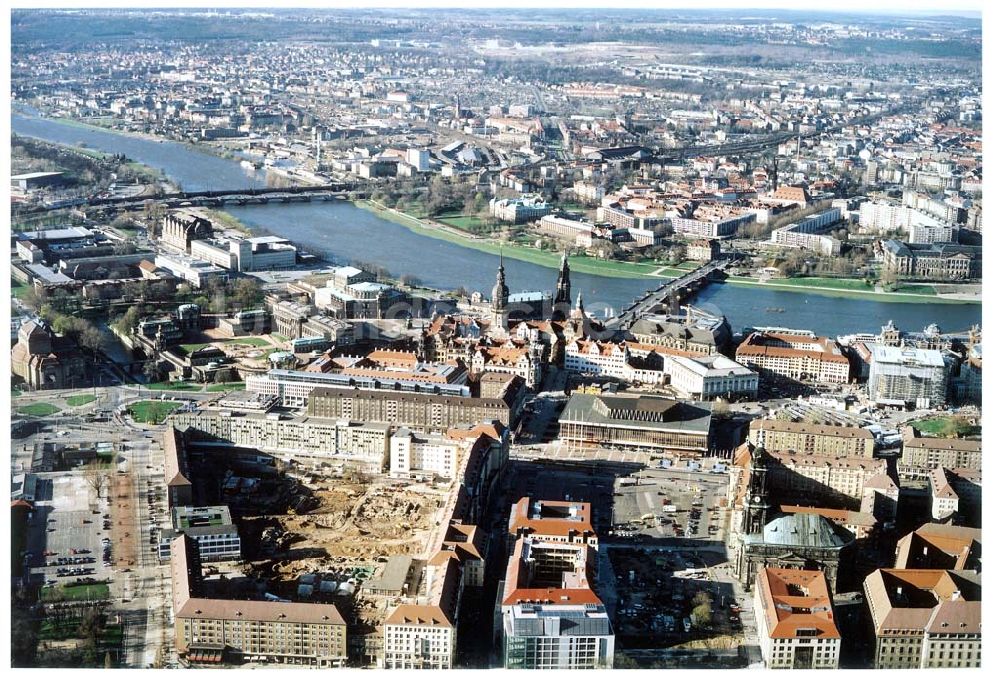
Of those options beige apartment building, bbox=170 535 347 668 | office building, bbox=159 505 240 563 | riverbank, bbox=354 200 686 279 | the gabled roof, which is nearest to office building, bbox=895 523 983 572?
the gabled roof

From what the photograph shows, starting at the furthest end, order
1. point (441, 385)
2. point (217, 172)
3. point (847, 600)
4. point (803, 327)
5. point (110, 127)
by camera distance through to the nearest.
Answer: point (110, 127)
point (217, 172)
point (803, 327)
point (441, 385)
point (847, 600)

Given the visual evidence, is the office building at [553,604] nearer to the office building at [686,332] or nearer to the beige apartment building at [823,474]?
the beige apartment building at [823,474]

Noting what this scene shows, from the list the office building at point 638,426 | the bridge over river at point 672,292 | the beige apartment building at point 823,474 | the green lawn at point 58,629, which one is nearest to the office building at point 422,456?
the office building at point 638,426

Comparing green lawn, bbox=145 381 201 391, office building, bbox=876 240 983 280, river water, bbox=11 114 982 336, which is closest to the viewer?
green lawn, bbox=145 381 201 391

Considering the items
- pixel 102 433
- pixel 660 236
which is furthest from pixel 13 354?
pixel 660 236

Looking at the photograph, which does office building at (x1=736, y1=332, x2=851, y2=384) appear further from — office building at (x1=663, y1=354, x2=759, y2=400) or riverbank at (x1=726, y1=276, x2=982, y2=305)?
riverbank at (x1=726, y1=276, x2=982, y2=305)

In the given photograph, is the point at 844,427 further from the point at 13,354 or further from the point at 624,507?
the point at 13,354

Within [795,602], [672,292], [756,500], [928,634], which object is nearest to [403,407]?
[756,500]
